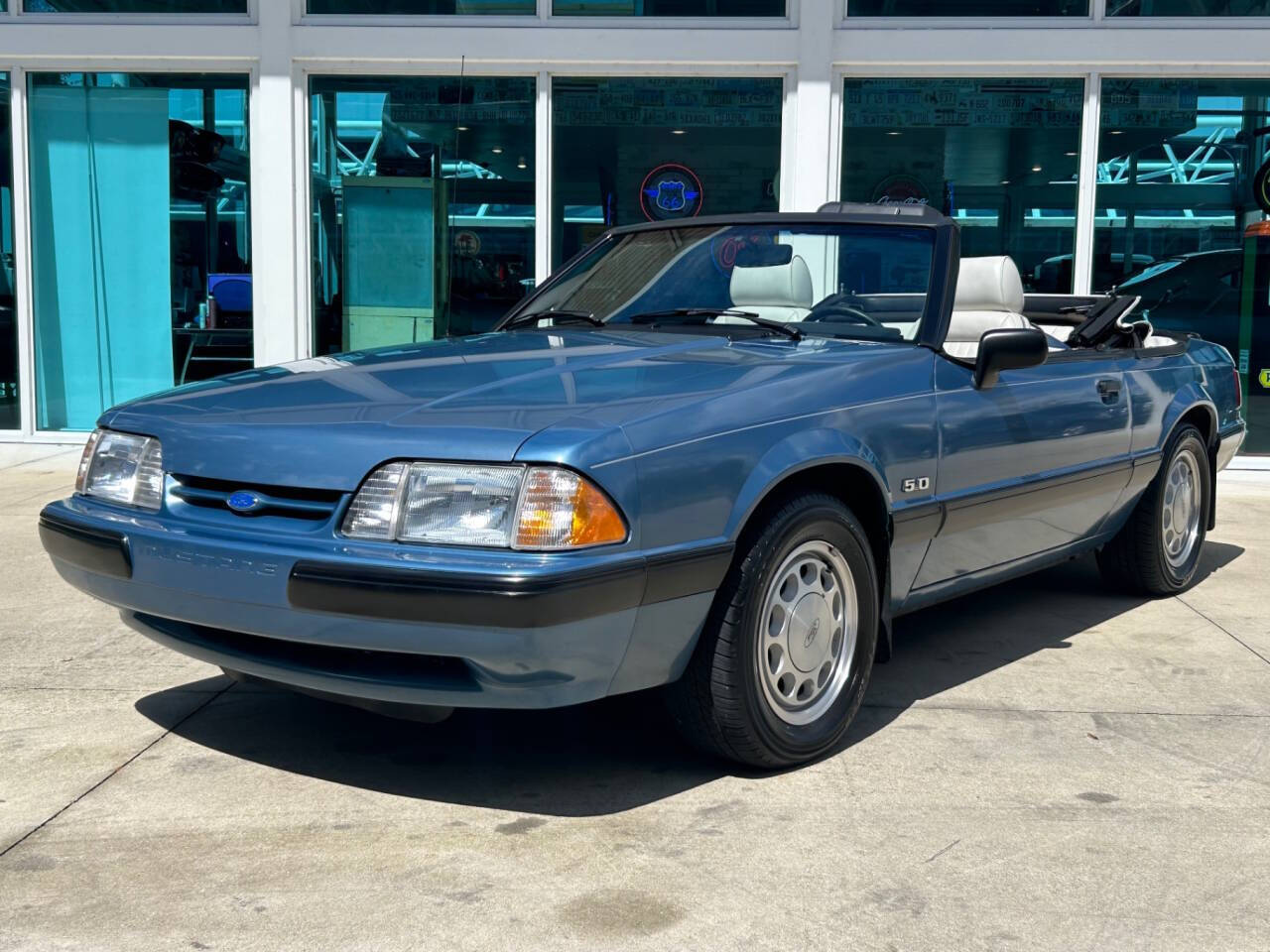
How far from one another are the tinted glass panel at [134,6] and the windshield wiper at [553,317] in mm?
6102

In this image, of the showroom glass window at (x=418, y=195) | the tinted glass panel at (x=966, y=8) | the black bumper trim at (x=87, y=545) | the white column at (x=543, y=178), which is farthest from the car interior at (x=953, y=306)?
the showroom glass window at (x=418, y=195)

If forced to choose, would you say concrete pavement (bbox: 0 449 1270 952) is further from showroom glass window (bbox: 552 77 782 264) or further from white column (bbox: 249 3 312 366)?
showroom glass window (bbox: 552 77 782 264)

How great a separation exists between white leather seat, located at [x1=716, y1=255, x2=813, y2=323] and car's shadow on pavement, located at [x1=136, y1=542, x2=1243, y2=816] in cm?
111

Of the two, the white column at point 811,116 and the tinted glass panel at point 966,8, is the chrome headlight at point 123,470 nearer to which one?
the white column at point 811,116

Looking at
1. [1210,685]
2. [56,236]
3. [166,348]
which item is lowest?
[1210,685]

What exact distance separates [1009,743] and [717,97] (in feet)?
22.0

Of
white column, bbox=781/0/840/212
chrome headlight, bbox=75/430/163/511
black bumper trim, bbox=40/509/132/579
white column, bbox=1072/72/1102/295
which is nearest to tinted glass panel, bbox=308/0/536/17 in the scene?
white column, bbox=781/0/840/212

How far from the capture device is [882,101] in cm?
934

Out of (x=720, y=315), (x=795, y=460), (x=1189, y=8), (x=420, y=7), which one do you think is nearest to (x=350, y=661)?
(x=795, y=460)

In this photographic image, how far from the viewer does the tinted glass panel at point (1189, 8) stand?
9.05m

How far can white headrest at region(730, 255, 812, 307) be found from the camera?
4008mm

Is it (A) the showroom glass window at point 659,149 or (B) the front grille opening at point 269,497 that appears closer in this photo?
(B) the front grille opening at point 269,497

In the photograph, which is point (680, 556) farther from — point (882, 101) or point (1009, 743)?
point (882, 101)

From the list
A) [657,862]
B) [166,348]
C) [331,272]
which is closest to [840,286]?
[657,862]
